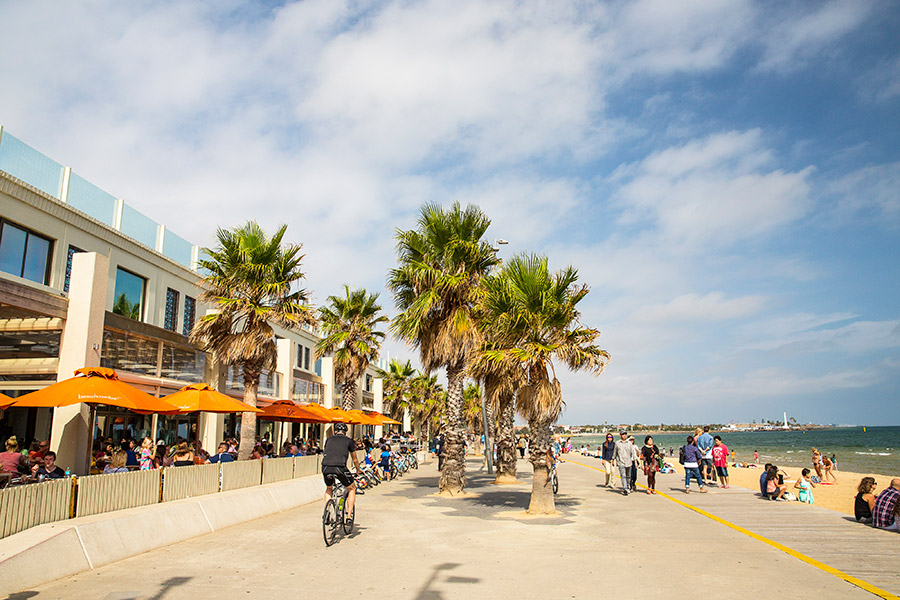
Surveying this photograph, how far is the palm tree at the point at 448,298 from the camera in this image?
1769 cm

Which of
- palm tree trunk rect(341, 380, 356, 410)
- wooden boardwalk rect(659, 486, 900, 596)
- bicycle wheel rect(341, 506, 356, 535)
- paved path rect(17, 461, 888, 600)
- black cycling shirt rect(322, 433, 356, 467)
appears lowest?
Result: wooden boardwalk rect(659, 486, 900, 596)

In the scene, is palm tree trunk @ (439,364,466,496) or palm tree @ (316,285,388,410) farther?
palm tree @ (316,285,388,410)

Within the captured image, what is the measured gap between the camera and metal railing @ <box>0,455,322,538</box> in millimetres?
7373

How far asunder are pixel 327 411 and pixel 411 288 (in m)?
6.44

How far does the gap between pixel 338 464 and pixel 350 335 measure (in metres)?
19.5

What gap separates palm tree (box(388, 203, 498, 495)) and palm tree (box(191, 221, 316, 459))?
4073 mm

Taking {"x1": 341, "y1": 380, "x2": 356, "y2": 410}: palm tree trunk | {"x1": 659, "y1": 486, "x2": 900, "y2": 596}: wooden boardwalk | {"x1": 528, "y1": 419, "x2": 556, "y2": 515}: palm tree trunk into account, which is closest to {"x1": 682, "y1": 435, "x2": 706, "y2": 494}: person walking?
{"x1": 659, "y1": 486, "x2": 900, "y2": 596}: wooden boardwalk

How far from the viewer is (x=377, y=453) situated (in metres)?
27.4

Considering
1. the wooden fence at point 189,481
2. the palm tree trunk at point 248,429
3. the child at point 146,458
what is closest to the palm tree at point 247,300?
the palm tree trunk at point 248,429

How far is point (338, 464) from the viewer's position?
10305 millimetres

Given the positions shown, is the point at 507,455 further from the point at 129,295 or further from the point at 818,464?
the point at 129,295

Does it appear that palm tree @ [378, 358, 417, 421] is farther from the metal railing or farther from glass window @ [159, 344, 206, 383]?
the metal railing

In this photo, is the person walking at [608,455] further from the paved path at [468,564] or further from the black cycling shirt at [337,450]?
the black cycling shirt at [337,450]

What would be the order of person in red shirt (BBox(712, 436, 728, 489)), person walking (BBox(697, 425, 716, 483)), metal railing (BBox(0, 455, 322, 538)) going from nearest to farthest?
metal railing (BBox(0, 455, 322, 538)) → person walking (BBox(697, 425, 716, 483)) → person in red shirt (BBox(712, 436, 728, 489))
